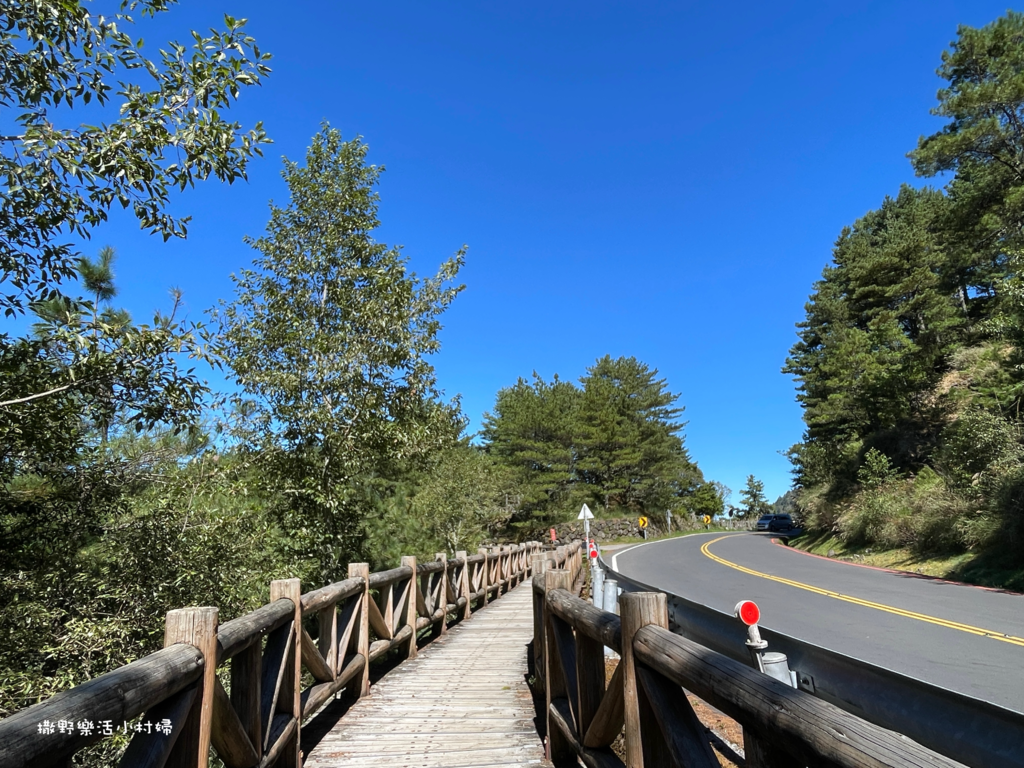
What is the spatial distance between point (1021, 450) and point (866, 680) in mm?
14422

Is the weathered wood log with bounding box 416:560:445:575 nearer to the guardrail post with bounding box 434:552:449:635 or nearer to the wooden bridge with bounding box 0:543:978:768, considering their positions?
the guardrail post with bounding box 434:552:449:635

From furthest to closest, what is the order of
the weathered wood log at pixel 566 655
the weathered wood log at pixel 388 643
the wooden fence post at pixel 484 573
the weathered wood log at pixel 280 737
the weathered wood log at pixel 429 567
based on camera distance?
1. the wooden fence post at pixel 484 573
2. the weathered wood log at pixel 429 567
3. the weathered wood log at pixel 388 643
4. the weathered wood log at pixel 566 655
5. the weathered wood log at pixel 280 737

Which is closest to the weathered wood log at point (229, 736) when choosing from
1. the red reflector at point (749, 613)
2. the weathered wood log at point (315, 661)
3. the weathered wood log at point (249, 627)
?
the weathered wood log at point (249, 627)

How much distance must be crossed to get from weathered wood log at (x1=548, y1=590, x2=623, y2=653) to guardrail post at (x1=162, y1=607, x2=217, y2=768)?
171 cm

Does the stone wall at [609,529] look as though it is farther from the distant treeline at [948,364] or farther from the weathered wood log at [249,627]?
the weathered wood log at [249,627]

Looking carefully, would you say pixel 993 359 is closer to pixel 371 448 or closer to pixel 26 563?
pixel 371 448

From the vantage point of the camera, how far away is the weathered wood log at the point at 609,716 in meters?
2.67

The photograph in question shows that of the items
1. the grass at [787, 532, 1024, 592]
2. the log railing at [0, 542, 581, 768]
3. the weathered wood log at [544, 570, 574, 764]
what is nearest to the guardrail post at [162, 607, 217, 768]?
the log railing at [0, 542, 581, 768]

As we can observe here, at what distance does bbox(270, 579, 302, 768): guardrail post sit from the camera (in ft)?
11.7

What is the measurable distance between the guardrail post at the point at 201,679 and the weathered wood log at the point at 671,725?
176cm

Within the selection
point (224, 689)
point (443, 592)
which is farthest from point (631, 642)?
point (443, 592)

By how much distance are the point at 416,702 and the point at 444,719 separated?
55cm

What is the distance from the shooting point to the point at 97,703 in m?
1.68

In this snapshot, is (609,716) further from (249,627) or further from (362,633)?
(362,633)
